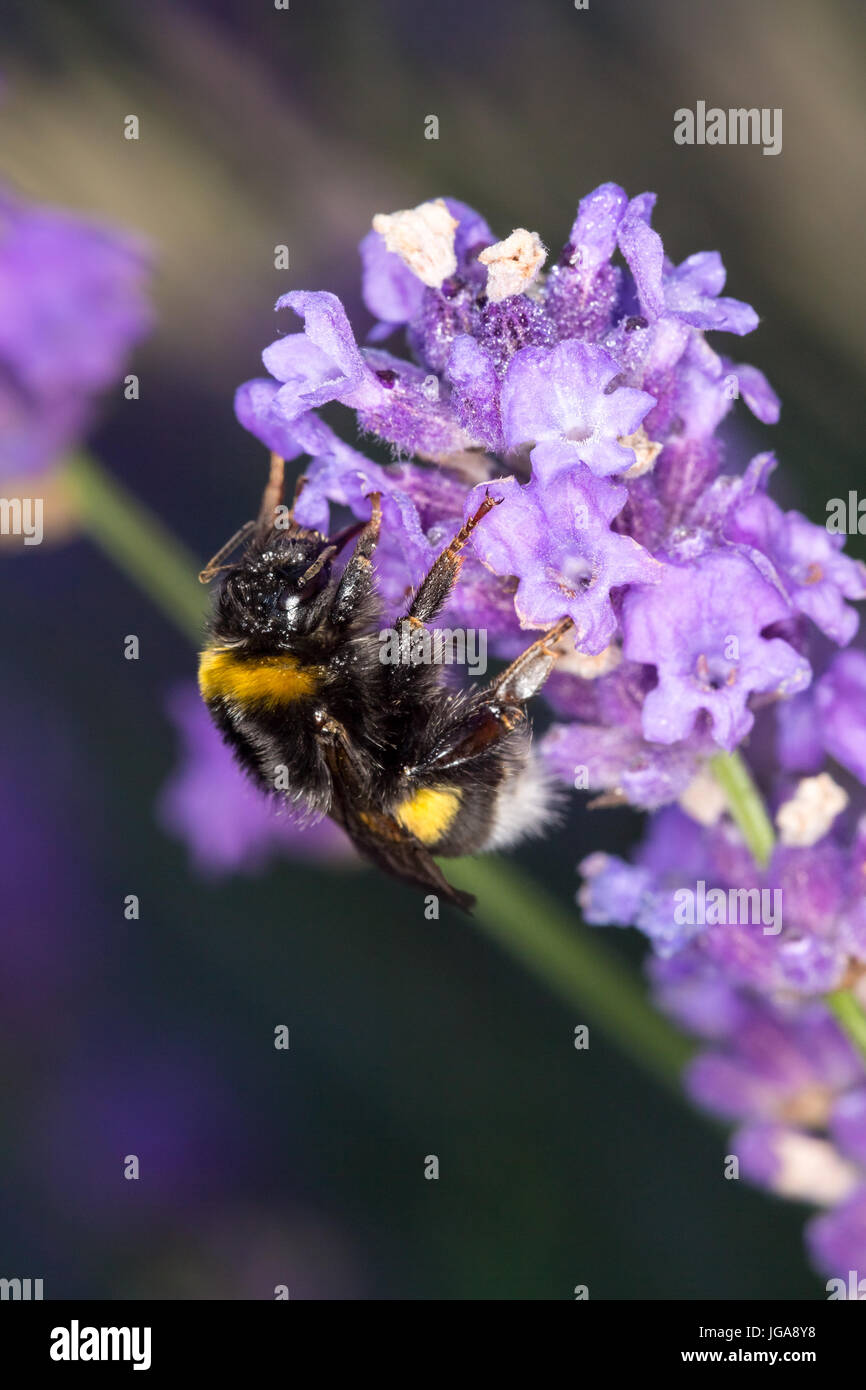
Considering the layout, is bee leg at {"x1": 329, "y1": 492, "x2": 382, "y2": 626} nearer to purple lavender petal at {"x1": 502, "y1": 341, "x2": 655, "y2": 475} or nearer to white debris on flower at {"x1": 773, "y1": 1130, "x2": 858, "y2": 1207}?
purple lavender petal at {"x1": 502, "y1": 341, "x2": 655, "y2": 475}

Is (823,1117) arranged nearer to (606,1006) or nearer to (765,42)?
(606,1006)

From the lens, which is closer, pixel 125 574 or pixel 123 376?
pixel 123 376

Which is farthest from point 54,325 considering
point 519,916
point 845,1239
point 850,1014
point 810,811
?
point 845,1239

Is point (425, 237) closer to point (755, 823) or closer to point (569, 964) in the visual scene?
point (755, 823)
